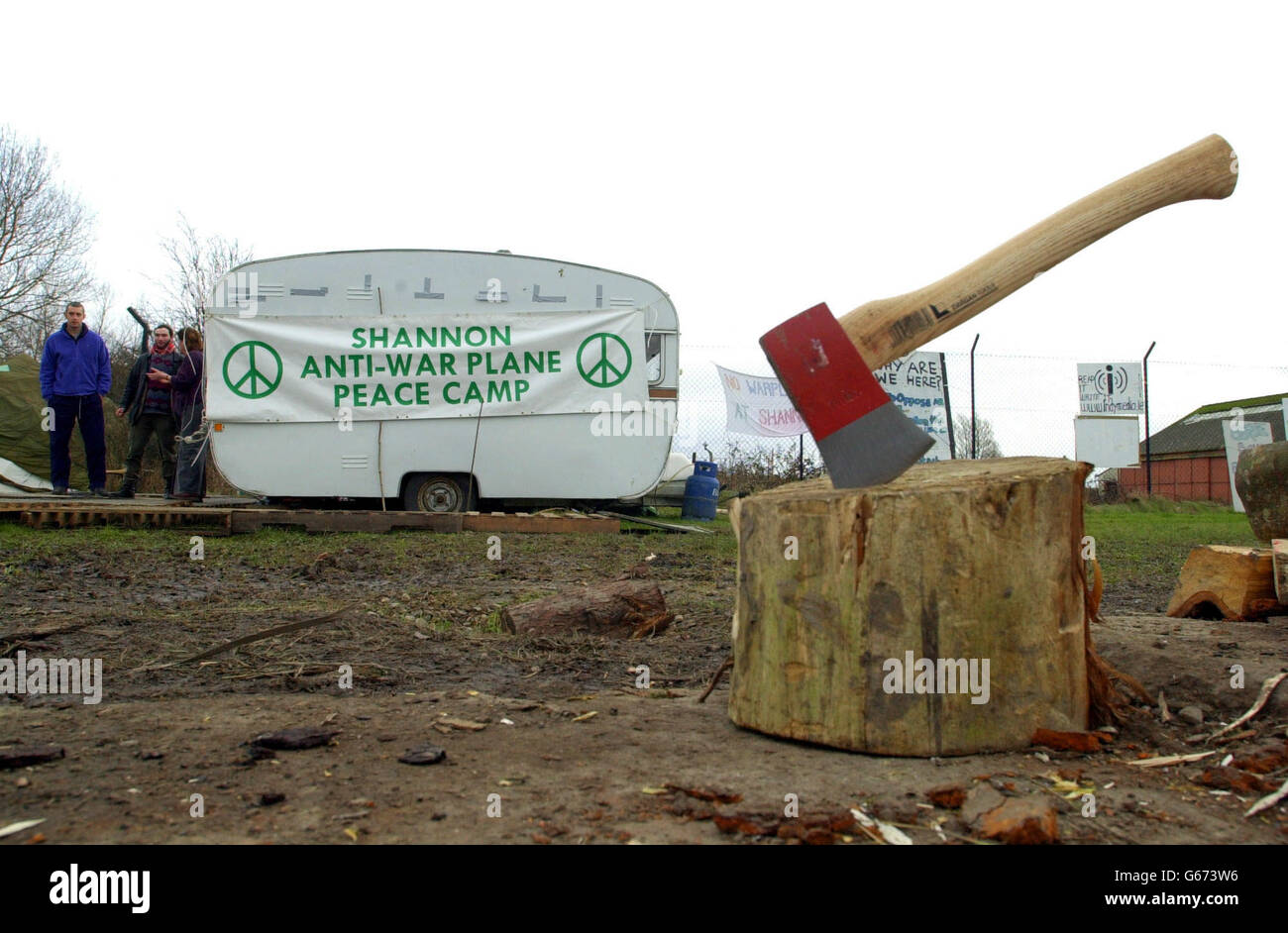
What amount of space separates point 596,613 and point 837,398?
2076mm

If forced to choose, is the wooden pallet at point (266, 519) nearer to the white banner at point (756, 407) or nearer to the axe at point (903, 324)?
the white banner at point (756, 407)

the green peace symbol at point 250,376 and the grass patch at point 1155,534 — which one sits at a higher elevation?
the green peace symbol at point 250,376

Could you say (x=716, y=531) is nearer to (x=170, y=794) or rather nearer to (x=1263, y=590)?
(x=1263, y=590)

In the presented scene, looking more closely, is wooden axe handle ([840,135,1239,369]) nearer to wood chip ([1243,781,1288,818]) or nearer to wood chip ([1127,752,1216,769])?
wood chip ([1127,752,1216,769])

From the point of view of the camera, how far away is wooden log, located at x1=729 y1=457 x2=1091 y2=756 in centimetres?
227

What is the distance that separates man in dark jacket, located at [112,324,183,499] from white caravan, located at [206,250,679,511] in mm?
736

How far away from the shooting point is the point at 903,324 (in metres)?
2.77

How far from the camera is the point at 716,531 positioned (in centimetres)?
966

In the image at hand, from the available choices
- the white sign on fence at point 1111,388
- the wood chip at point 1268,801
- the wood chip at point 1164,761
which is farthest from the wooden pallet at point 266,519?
the white sign on fence at point 1111,388

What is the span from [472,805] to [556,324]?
7793mm

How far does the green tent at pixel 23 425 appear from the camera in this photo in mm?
12336

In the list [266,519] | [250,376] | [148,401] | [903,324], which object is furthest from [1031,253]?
[148,401]
